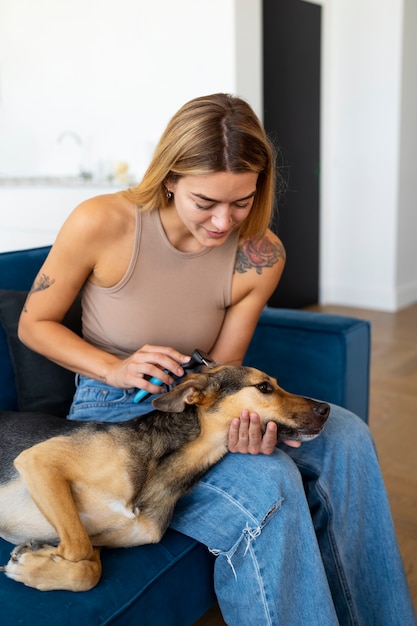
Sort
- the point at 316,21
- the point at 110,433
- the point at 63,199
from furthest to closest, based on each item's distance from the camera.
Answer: the point at 316,21 → the point at 63,199 → the point at 110,433

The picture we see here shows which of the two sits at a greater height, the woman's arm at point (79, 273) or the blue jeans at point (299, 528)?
the woman's arm at point (79, 273)

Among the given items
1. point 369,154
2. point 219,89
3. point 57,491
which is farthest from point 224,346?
point 369,154

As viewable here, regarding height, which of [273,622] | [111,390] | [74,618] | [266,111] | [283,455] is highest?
[266,111]

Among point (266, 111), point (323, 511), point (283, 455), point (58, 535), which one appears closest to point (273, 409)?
point (283, 455)

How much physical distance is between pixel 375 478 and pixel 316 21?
4.50 meters

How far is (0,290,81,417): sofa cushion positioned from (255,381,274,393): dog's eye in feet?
2.07

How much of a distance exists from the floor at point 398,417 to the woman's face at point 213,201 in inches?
43.1

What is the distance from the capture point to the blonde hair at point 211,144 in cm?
148

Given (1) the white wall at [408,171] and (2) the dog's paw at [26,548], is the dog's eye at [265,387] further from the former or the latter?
(1) the white wall at [408,171]

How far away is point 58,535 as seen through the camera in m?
1.27

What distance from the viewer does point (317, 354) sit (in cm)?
204

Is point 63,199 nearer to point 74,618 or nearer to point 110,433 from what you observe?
point 110,433

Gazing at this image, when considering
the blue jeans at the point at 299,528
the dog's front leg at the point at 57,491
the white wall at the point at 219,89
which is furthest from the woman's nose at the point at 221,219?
the white wall at the point at 219,89

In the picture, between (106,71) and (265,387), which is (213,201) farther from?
(106,71)
